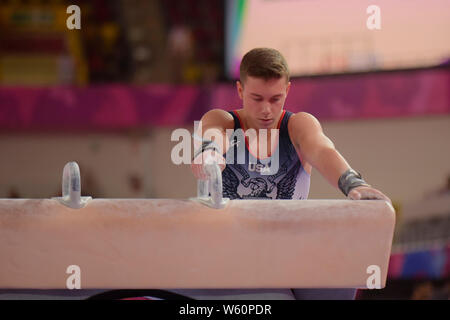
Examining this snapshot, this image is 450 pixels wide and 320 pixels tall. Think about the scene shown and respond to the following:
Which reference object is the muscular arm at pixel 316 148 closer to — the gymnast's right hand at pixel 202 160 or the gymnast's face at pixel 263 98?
the gymnast's face at pixel 263 98

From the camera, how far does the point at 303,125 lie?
5.26 feet

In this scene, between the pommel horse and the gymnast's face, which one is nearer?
the pommel horse

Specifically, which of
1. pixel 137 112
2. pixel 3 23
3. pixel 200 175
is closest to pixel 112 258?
pixel 200 175

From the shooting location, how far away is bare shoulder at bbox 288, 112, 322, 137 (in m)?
1.57

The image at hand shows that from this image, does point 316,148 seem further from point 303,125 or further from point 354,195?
point 354,195

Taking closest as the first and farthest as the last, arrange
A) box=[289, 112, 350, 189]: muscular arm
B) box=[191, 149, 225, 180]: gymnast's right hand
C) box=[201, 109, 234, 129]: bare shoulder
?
box=[191, 149, 225, 180]: gymnast's right hand
box=[289, 112, 350, 189]: muscular arm
box=[201, 109, 234, 129]: bare shoulder

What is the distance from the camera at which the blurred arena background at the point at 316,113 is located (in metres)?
4.39

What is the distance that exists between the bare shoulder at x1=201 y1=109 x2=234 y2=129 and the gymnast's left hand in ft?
1.85

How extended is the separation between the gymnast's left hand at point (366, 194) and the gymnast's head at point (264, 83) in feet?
1.40

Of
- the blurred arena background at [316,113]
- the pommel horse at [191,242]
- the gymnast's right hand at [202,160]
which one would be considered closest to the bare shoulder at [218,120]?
the gymnast's right hand at [202,160]

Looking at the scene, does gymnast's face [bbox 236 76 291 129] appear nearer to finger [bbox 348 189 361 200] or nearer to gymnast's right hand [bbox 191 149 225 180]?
gymnast's right hand [bbox 191 149 225 180]

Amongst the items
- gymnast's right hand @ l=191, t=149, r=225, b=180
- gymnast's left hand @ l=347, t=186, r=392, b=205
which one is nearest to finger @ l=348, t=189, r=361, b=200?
gymnast's left hand @ l=347, t=186, r=392, b=205

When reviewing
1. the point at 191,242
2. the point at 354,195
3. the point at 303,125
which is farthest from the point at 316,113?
the point at 191,242

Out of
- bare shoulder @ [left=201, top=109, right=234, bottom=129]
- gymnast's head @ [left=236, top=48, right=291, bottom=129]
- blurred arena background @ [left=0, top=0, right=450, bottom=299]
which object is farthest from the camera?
blurred arena background @ [left=0, top=0, right=450, bottom=299]
